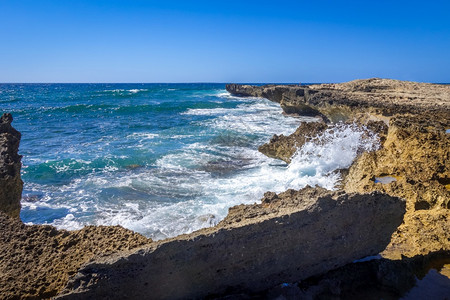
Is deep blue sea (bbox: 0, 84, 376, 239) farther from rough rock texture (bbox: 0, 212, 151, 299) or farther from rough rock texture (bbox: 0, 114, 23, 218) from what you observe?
rough rock texture (bbox: 0, 212, 151, 299)

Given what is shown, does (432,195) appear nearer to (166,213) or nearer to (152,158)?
(166,213)

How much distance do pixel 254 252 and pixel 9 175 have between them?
4919 mm

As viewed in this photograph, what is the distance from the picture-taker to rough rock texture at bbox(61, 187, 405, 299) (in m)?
3.22

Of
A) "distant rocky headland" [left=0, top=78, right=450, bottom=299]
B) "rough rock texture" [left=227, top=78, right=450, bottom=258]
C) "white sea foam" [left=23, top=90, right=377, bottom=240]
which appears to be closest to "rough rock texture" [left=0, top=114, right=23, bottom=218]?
"distant rocky headland" [left=0, top=78, right=450, bottom=299]

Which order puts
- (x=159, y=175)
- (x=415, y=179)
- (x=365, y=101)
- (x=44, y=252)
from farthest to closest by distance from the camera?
1. (x=365, y=101)
2. (x=159, y=175)
3. (x=415, y=179)
4. (x=44, y=252)

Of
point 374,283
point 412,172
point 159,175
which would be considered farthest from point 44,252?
point 412,172

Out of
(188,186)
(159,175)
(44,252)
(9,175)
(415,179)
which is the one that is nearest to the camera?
(44,252)

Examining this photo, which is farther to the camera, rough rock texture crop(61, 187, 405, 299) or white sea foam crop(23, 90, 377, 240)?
white sea foam crop(23, 90, 377, 240)

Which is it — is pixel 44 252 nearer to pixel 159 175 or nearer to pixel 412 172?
pixel 159 175

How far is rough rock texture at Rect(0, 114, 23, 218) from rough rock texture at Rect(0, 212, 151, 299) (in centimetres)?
131

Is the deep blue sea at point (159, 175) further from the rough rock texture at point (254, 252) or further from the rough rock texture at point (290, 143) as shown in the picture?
the rough rock texture at point (254, 252)

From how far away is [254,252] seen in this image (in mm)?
3594

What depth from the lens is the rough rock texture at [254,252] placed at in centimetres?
322

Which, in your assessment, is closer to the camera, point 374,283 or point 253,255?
point 253,255
